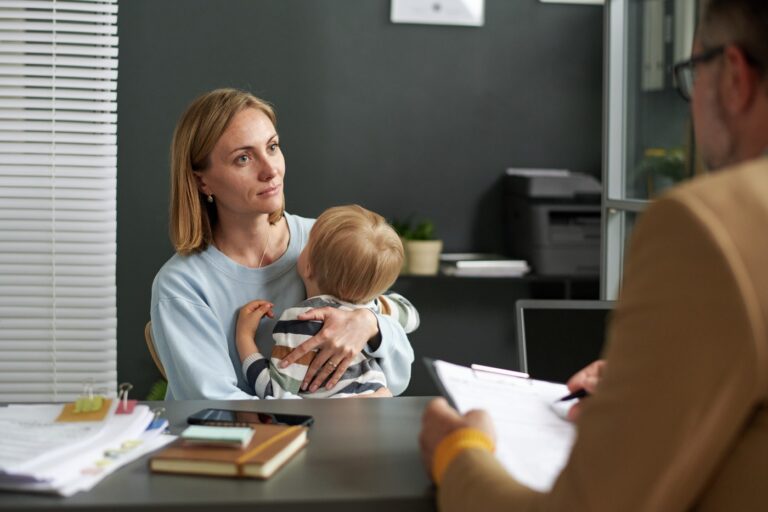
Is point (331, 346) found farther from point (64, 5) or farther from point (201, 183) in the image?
point (64, 5)

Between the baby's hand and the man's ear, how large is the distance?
144 centimetres

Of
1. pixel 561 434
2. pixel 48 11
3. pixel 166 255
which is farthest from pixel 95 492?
pixel 48 11

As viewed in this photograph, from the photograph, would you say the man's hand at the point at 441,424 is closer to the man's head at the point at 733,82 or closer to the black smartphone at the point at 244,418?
the black smartphone at the point at 244,418

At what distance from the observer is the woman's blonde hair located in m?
2.37

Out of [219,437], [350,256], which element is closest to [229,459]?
[219,437]

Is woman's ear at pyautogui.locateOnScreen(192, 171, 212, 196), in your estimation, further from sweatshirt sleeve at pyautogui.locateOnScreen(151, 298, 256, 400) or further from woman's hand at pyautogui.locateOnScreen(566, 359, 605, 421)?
woman's hand at pyautogui.locateOnScreen(566, 359, 605, 421)

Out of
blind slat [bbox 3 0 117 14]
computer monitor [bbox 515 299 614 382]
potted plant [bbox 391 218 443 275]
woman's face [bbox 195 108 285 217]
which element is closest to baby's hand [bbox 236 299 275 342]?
woman's face [bbox 195 108 285 217]

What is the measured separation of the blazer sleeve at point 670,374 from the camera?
0.76 meters

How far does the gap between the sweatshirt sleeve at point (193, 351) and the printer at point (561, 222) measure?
226cm

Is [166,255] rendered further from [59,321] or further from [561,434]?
[561,434]

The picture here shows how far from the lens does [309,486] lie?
1117 mm

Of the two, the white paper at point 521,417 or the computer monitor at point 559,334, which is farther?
the computer monitor at point 559,334

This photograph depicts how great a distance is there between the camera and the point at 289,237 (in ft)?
8.13

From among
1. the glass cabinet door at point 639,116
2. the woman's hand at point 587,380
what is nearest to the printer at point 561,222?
the glass cabinet door at point 639,116
